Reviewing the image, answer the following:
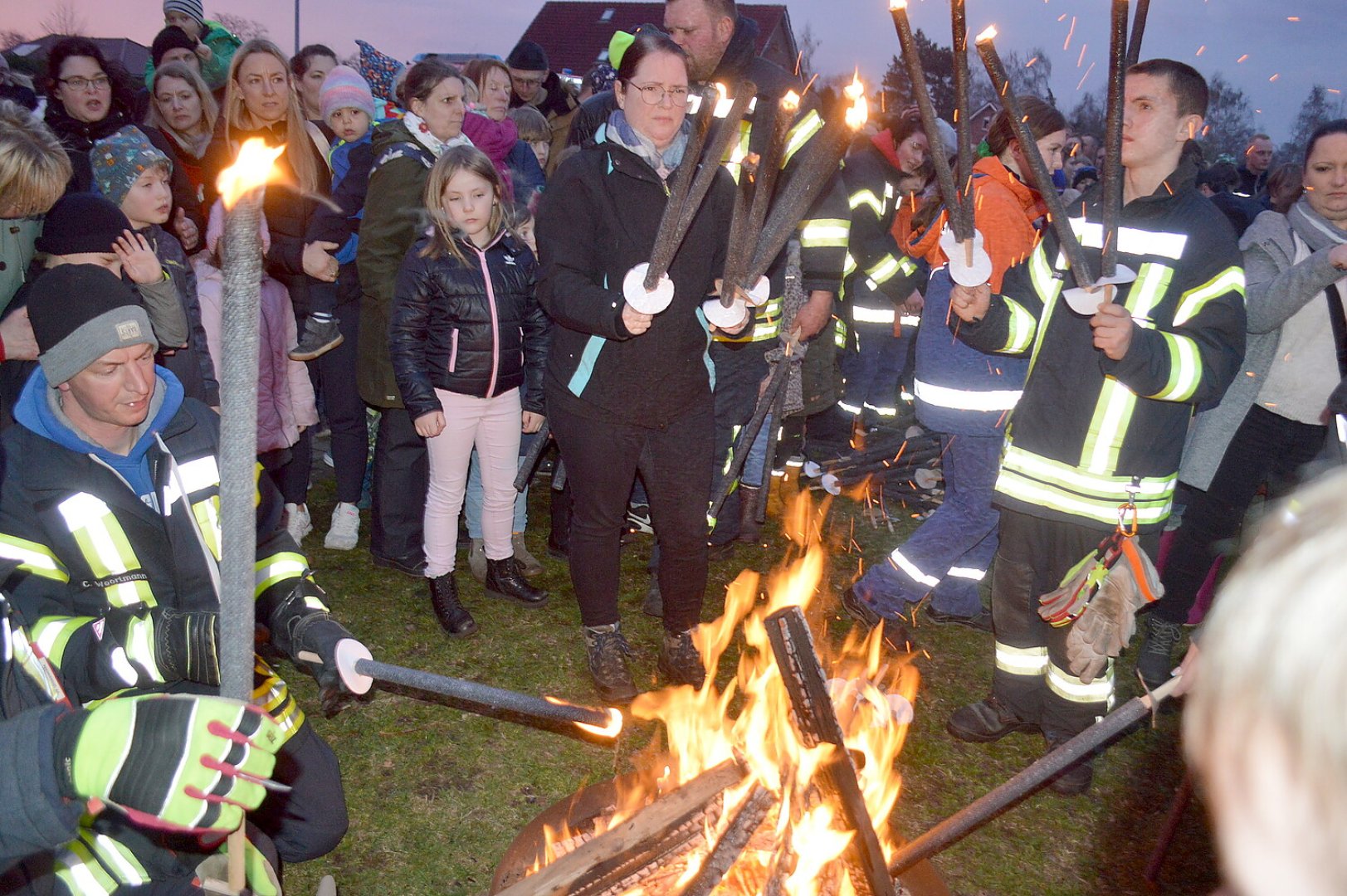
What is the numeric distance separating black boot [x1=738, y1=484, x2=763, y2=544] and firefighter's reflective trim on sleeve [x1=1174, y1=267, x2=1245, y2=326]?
2.95m

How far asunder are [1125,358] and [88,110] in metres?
5.48

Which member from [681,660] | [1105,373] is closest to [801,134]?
[1105,373]

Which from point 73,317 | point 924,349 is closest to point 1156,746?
point 924,349

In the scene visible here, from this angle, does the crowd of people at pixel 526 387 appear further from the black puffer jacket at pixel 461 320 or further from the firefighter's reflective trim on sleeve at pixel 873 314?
the firefighter's reflective trim on sleeve at pixel 873 314

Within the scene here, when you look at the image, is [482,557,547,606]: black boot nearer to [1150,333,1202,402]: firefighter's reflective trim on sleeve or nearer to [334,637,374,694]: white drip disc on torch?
[334,637,374,694]: white drip disc on torch

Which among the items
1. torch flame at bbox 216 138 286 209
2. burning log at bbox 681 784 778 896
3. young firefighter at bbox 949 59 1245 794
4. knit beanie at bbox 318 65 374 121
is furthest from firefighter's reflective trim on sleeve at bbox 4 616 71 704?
knit beanie at bbox 318 65 374 121

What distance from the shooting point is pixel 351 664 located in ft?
7.74

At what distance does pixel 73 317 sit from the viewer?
2393 mm

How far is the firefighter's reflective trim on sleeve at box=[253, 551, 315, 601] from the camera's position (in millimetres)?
2727

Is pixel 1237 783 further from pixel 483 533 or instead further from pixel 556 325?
pixel 483 533

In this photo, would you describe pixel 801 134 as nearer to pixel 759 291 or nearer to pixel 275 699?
pixel 759 291

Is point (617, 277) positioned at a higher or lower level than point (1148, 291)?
lower

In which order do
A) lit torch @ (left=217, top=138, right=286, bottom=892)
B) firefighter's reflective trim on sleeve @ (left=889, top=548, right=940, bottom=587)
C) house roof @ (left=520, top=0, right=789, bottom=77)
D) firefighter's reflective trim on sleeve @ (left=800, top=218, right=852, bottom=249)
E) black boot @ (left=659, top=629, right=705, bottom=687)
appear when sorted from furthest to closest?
1. house roof @ (left=520, top=0, right=789, bottom=77)
2. firefighter's reflective trim on sleeve @ (left=800, top=218, right=852, bottom=249)
3. firefighter's reflective trim on sleeve @ (left=889, top=548, right=940, bottom=587)
4. black boot @ (left=659, top=629, right=705, bottom=687)
5. lit torch @ (left=217, top=138, right=286, bottom=892)

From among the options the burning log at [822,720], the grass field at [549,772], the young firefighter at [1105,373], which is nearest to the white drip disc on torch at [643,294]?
the young firefighter at [1105,373]
